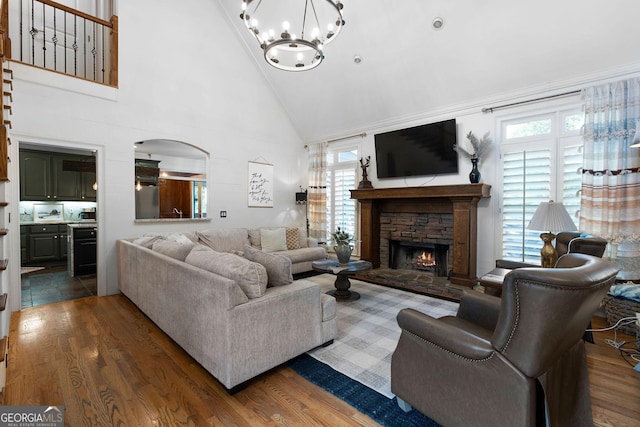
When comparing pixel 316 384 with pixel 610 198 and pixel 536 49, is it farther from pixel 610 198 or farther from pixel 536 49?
pixel 536 49

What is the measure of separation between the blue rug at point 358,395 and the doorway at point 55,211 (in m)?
4.62

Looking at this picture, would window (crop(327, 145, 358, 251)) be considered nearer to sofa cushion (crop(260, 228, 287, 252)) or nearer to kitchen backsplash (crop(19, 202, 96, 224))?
sofa cushion (crop(260, 228, 287, 252))

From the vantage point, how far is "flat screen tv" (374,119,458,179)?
4.54 metres

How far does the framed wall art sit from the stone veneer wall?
2.39 meters

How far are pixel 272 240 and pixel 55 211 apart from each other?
5.15 meters

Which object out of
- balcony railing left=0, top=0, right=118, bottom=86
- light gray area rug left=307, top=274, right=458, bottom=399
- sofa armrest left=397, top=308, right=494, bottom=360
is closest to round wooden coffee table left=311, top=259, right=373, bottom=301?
light gray area rug left=307, top=274, right=458, bottom=399

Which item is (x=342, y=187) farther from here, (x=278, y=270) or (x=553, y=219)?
(x=278, y=270)

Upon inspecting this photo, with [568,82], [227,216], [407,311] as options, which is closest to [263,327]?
[407,311]

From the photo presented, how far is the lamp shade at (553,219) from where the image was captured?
2538 millimetres

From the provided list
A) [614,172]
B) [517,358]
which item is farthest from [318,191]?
[517,358]

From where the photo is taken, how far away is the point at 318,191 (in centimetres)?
635

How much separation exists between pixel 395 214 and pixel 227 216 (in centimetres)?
315

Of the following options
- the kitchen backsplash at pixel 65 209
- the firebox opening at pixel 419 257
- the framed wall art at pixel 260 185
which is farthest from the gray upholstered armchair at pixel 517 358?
the kitchen backsplash at pixel 65 209

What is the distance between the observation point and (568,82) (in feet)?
11.7
